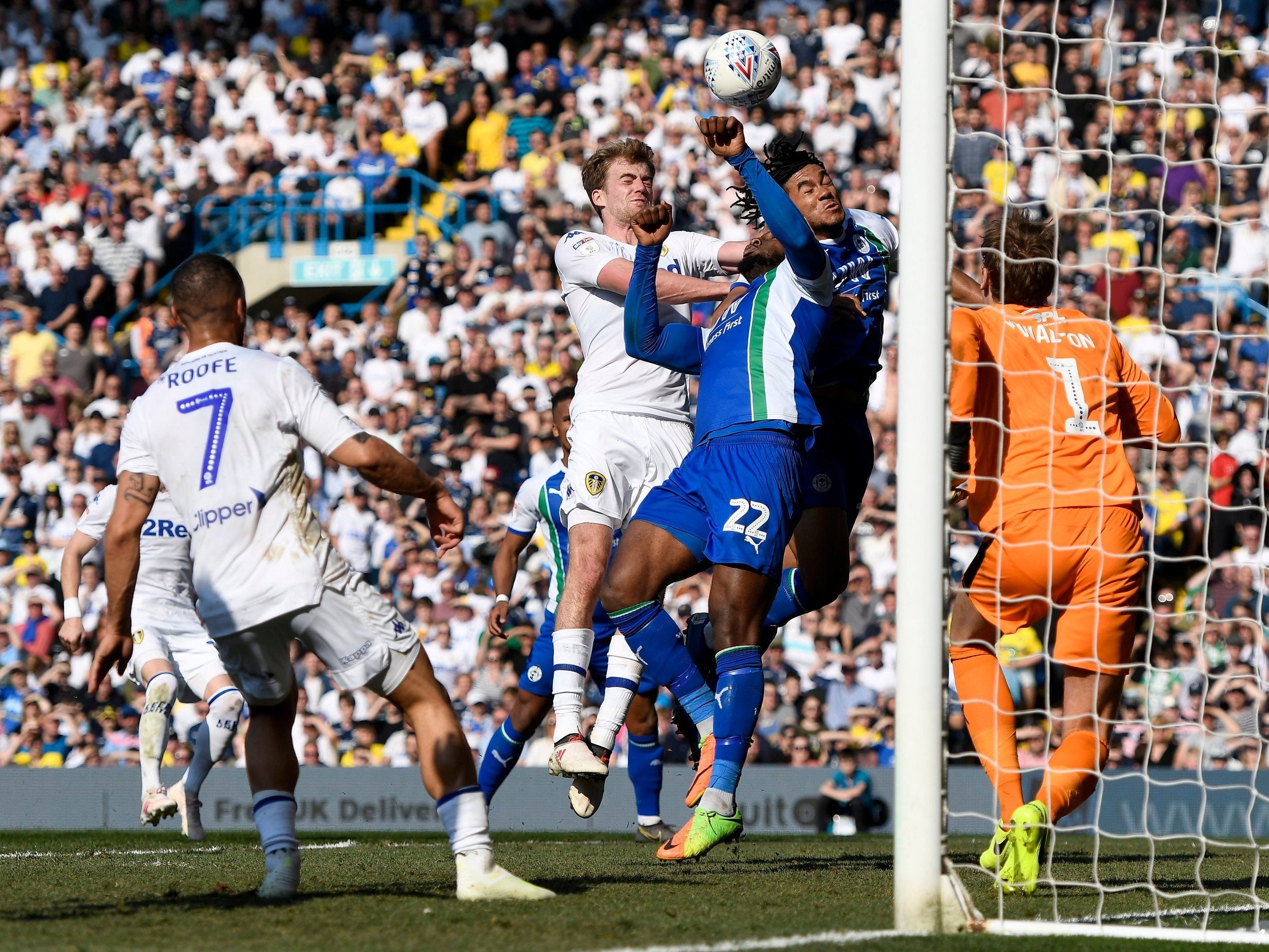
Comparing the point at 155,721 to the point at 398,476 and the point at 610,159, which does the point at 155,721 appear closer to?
the point at 610,159

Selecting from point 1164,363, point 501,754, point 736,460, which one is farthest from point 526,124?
point 736,460

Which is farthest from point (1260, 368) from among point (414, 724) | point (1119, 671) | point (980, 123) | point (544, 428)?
point (414, 724)

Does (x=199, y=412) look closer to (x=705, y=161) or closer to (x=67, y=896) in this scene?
(x=67, y=896)

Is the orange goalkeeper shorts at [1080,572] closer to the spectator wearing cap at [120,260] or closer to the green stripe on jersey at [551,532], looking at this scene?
the green stripe on jersey at [551,532]

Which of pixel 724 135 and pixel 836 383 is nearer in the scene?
pixel 724 135

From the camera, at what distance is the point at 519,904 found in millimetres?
5297

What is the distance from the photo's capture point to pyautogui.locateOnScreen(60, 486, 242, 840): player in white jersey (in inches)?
318

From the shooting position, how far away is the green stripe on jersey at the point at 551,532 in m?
9.24

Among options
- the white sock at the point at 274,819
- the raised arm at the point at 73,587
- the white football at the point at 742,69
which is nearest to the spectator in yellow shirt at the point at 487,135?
the raised arm at the point at 73,587

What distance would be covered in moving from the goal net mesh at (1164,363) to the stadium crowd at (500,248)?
2.1 inches

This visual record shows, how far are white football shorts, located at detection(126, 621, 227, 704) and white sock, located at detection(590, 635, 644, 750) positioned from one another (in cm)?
242

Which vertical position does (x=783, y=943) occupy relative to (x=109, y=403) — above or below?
below

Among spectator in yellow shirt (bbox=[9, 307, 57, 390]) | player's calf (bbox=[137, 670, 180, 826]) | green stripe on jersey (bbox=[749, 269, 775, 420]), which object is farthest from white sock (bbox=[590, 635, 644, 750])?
spectator in yellow shirt (bbox=[9, 307, 57, 390])

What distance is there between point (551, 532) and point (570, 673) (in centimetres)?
260
